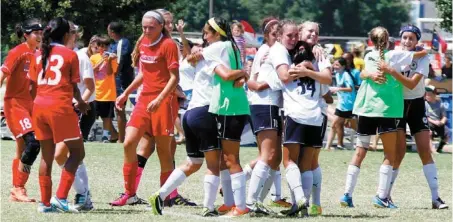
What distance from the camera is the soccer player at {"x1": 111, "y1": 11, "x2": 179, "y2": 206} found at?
1167cm

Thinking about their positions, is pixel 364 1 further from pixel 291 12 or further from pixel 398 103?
pixel 398 103

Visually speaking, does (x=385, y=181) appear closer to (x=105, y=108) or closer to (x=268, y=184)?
(x=268, y=184)

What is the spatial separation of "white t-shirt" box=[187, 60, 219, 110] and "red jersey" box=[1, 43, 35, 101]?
2.29 meters

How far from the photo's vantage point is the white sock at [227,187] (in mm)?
11242

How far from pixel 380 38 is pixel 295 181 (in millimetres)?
2302

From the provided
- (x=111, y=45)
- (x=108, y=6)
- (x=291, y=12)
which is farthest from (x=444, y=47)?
(x=291, y=12)

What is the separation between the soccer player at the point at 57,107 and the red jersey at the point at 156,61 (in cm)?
79

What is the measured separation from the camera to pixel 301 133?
11000mm

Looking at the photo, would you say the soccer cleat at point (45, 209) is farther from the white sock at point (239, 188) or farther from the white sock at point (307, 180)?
the white sock at point (307, 180)

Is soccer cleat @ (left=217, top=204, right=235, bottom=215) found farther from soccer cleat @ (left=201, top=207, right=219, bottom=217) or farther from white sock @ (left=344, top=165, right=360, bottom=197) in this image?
white sock @ (left=344, top=165, right=360, bottom=197)

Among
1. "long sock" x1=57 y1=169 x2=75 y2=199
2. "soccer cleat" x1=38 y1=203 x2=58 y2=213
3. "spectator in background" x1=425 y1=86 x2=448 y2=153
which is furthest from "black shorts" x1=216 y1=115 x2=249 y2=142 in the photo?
"spectator in background" x1=425 y1=86 x2=448 y2=153

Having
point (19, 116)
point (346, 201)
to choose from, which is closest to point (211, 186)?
point (346, 201)

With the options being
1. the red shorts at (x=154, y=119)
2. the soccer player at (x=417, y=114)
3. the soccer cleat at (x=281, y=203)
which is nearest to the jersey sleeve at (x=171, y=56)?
the red shorts at (x=154, y=119)

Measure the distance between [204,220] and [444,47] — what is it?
1104 inches
